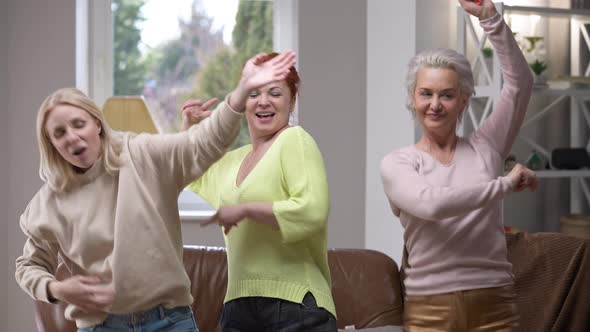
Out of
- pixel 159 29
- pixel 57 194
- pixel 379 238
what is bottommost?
pixel 379 238

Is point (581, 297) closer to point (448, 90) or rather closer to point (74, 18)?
point (448, 90)

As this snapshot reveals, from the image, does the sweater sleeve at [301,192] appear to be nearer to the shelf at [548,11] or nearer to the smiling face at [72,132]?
the smiling face at [72,132]

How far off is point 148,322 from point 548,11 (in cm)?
309

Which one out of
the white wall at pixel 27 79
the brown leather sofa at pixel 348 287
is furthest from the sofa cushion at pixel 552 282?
the white wall at pixel 27 79

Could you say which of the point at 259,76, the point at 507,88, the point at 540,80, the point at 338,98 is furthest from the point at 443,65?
the point at 338,98

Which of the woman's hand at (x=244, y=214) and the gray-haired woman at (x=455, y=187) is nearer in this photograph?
the woman's hand at (x=244, y=214)

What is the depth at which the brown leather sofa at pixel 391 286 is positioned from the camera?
292 centimetres

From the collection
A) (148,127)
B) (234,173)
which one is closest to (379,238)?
(148,127)

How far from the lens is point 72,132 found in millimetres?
2018

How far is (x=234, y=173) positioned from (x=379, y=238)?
2.55 meters

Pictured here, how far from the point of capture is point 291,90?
229 centimetres

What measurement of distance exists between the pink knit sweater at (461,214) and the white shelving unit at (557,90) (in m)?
1.82

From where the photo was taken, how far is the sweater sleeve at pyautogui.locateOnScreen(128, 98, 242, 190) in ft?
6.34

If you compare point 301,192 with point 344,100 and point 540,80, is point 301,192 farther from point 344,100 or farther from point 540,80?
point 344,100
